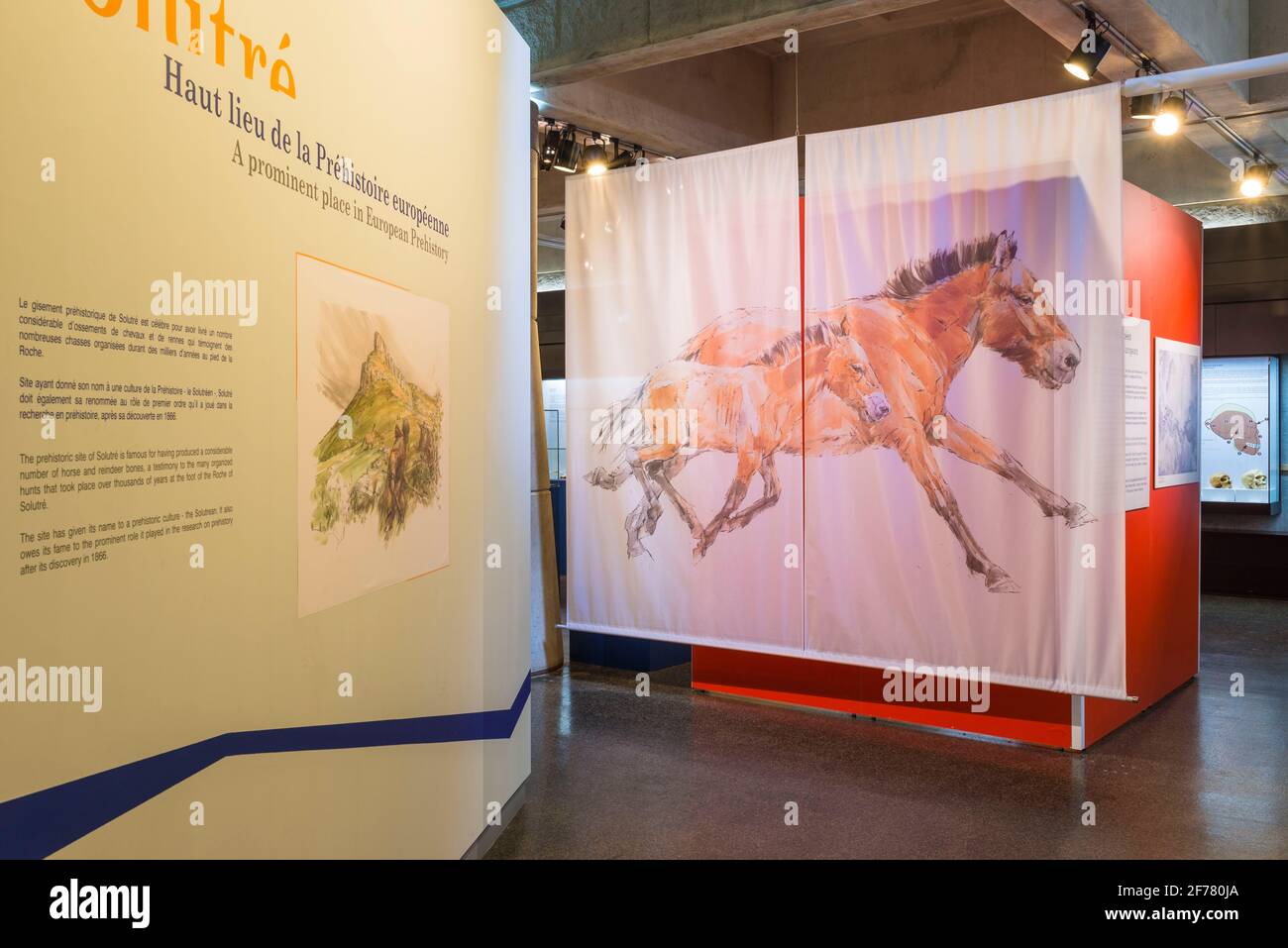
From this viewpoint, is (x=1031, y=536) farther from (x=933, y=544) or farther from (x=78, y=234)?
(x=78, y=234)

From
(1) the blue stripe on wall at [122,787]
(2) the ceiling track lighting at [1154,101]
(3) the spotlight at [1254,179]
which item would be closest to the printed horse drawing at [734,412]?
(2) the ceiling track lighting at [1154,101]

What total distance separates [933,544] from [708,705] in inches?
70.0

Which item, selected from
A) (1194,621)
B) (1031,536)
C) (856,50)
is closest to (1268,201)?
(856,50)

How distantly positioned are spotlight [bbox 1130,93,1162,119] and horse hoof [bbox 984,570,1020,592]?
3.08 meters

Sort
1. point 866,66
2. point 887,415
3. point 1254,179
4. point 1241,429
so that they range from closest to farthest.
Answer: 1. point 887,415
2. point 1254,179
3. point 866,66
4. point 1241,429

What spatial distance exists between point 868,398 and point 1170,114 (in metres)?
2.64

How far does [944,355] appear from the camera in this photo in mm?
5703

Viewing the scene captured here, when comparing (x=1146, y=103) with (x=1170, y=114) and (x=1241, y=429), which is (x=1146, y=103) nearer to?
(x=1170, y=114)

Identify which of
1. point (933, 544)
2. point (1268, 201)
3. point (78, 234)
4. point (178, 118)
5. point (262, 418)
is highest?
point (1268, 201)

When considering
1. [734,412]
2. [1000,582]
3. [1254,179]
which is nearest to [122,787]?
[1000,582]

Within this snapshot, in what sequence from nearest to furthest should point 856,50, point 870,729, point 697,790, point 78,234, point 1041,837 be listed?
point 78,234
point 1041,837
point 697,790
point 870,729
point 856,50

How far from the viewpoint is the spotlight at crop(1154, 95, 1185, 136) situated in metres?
6.46

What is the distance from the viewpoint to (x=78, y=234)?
2109mm

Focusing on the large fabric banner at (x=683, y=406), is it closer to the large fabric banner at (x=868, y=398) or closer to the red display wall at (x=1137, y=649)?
the large fabric banner at (x=868, y=398)
